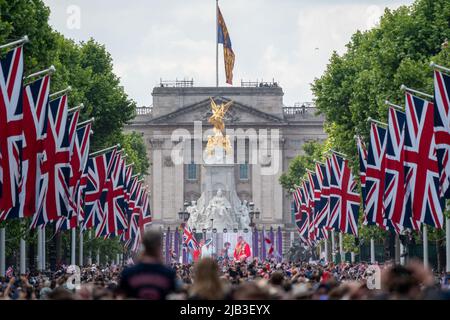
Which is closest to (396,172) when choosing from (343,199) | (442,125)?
(442,125)

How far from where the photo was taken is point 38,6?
64000 mm

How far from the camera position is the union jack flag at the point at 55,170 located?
4534 cm

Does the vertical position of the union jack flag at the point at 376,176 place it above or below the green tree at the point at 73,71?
below

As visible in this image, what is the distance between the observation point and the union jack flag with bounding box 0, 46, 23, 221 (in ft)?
122

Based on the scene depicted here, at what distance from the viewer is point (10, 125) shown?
3806cm

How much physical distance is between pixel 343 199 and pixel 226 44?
83182 mm

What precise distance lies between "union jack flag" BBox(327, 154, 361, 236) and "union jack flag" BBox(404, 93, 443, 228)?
21.8 meters

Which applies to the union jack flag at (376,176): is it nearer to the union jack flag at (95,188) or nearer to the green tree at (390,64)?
the green tree at (390,64)

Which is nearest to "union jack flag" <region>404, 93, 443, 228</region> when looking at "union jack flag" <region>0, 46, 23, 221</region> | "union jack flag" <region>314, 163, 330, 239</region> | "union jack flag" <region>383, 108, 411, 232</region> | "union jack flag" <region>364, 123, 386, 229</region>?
"union jack flag" <region>383, 108, 411, 232</region>

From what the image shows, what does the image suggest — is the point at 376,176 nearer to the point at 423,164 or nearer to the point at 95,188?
the point at 423,164

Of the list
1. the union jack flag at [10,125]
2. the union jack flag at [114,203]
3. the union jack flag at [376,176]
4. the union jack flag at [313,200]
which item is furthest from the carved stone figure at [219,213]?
the union jack flag at [10,125]

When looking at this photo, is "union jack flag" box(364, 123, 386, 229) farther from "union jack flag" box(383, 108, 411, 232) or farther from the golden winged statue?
the golden winged statue

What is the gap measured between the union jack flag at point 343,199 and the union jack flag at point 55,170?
2111cm
